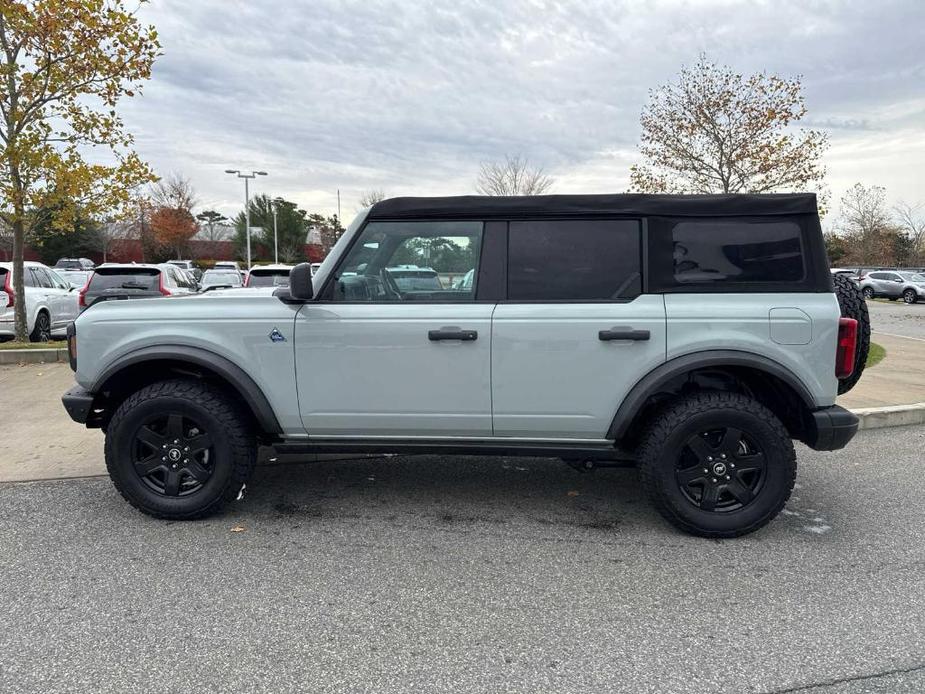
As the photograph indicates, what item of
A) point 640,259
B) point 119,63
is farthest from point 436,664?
point 119,63

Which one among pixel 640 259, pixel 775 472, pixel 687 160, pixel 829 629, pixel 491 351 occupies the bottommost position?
pixel 829 629

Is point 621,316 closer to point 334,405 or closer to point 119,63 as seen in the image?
point 334,405

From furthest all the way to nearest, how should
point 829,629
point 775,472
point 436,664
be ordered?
point 775,472 < point 829,629 < point 436,664

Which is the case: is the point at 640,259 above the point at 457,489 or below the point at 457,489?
above

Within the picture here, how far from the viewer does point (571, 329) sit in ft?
11.6

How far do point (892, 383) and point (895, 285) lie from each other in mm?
29565

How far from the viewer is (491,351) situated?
3568 millimetres

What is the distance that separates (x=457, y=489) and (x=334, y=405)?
1.18 metres

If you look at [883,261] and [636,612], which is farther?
[883,261]

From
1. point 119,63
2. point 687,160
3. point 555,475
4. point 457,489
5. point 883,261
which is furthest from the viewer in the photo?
point 883,261

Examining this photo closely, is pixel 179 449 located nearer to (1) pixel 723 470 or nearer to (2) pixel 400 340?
(2) pixel 400 340

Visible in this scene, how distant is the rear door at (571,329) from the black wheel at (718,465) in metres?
0.33

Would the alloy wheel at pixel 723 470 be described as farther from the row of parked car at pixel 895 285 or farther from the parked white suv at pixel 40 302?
the row of parked car at pixel 895 285

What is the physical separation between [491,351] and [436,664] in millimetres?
1604
